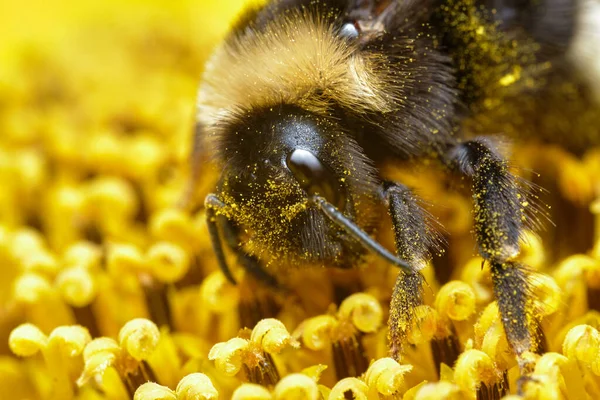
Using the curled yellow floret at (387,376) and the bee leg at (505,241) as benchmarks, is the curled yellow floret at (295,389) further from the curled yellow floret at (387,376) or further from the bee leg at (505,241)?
the bee leg at (505,241)

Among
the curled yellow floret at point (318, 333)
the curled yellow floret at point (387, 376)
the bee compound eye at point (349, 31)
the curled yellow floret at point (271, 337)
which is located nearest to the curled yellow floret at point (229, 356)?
the curled yellow floret at point (271, 337)

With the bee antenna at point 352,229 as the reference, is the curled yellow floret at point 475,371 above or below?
below

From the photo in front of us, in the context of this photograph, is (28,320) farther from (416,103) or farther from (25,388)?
(416,103)

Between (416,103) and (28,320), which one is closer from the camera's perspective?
(416,103)

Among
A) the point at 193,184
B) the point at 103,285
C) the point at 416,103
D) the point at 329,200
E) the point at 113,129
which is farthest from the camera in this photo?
the point at 113,129

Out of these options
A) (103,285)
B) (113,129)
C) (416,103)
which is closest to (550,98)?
(416,103)
